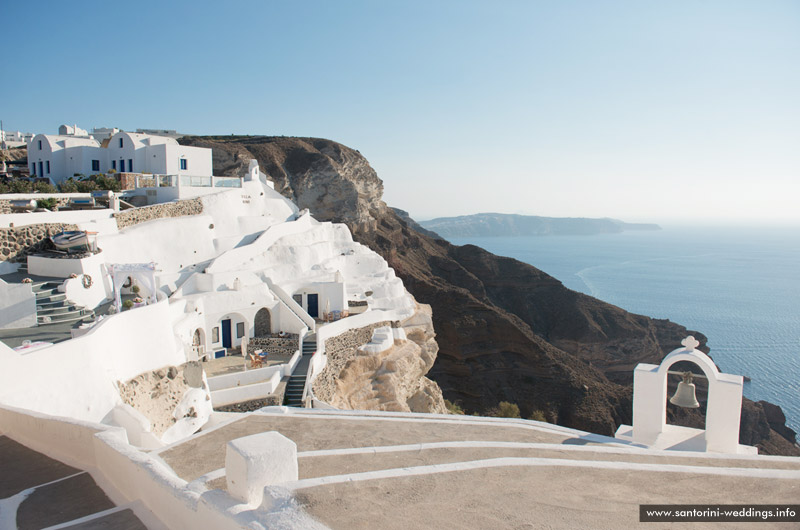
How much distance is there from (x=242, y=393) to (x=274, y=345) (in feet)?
12.7

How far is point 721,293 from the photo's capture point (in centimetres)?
8762

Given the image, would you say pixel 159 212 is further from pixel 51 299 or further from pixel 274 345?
pixel 51 299

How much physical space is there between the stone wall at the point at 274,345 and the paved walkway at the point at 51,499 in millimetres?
12022

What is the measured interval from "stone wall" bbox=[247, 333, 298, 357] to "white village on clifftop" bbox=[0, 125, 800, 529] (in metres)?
0.08

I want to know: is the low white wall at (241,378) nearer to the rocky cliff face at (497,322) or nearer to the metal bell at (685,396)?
the metal bell at (685,396)

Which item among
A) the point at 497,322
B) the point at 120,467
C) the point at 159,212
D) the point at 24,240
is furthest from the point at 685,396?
the point at 497,322

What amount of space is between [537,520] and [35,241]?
17604 mm

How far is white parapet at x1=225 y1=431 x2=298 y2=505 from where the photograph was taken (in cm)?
330

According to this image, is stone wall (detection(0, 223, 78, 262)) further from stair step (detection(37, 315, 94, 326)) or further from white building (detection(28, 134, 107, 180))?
white building (detection(28, 134, 107, 180))

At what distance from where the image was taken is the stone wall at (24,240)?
15070 millimetres

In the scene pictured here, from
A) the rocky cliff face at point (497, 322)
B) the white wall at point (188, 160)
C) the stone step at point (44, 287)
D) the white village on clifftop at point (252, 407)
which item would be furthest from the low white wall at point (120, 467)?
the rocky cliff face at point (497, 322)

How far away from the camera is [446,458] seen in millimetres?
5625

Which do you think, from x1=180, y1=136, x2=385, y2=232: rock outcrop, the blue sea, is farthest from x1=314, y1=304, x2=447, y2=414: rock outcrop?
the blue sea

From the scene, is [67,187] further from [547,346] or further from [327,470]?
[547,346]
